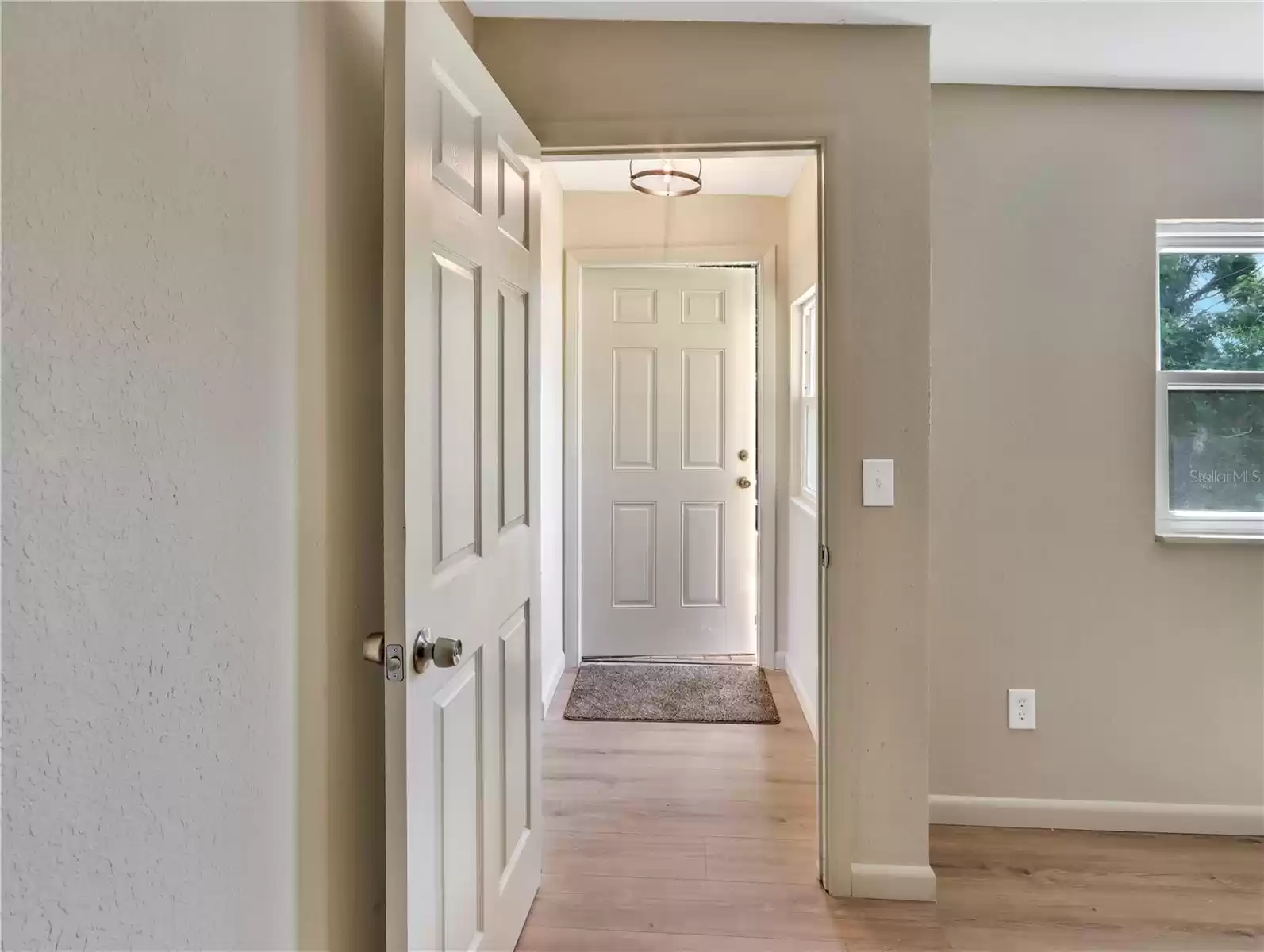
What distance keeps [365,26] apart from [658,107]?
0.81m

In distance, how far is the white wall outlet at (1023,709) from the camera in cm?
217

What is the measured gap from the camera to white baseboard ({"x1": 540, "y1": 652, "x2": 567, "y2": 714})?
122 inches

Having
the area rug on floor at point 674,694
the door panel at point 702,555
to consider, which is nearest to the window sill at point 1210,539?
the area rug on floor at point 674,694

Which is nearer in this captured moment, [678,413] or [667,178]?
[667,178]

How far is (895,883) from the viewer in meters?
1.81

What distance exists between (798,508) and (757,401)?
64 centimetres

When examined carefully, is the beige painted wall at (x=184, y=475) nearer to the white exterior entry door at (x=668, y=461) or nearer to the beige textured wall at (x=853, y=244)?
the beige textured wall at (x=853, y=244)

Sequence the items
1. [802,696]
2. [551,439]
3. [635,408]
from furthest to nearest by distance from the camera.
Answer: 1. [635,408]
2. [551,439]
3. [802,696]

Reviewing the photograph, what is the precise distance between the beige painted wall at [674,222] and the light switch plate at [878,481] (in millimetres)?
1773

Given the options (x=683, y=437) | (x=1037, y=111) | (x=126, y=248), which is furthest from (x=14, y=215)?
(x=683, y=437)

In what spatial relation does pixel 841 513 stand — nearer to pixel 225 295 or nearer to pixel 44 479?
pixel 225 295

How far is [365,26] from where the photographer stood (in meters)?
1.18

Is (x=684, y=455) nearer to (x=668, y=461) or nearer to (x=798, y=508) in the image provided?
(x=668, y=461)

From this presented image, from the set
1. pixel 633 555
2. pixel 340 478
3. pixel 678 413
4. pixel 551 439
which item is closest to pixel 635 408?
pixel 678 413
